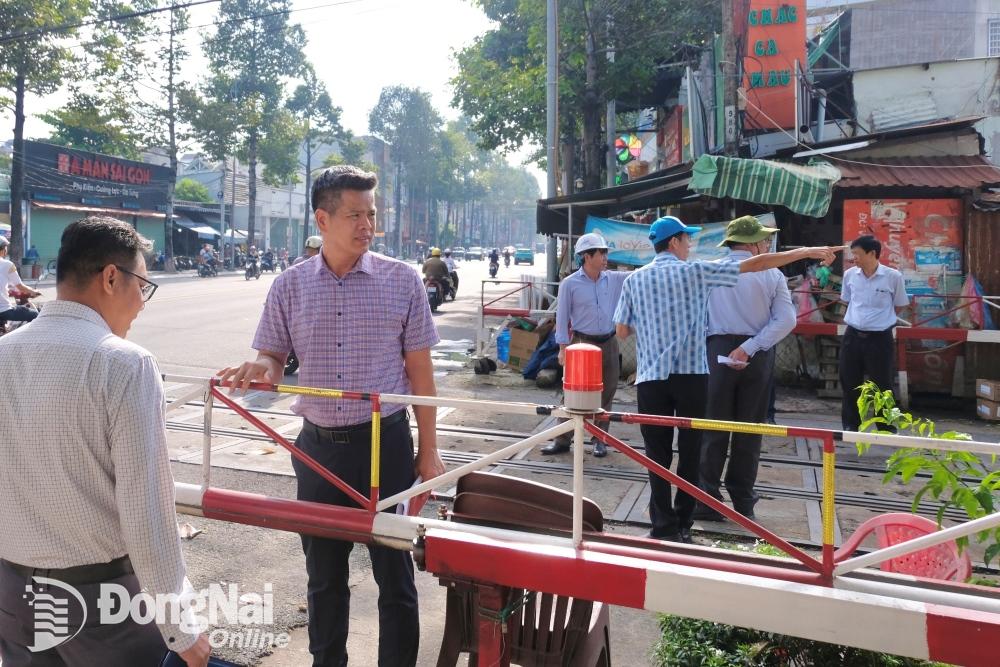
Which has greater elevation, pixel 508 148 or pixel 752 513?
pixel 508 148

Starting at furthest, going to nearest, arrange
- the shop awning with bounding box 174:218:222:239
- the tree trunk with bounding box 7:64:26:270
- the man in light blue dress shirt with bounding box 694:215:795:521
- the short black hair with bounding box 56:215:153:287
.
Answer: the shop awning with bounding box 174:218:222:239 → the tree trunk with bounding box 7:64:26:270 → the man in light blue dress shirt with bounding box 694:215:795:521 → the short black hair with bounding box 56:215:153:287

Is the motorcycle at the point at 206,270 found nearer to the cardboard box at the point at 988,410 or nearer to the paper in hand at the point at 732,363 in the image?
the cardboard box at the point at 988,410

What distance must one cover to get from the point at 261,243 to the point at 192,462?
55504 millimetres

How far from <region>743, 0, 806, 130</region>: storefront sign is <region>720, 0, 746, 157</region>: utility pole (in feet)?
8.83

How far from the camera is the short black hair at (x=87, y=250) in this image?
1859mm

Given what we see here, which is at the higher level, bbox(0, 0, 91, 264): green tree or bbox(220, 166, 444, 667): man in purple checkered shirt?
bbox(0, 0, 91, 264): green tree

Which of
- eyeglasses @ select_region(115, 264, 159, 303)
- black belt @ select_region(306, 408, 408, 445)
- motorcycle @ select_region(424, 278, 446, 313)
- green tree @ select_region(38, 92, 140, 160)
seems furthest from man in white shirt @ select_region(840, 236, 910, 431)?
green tree @ select_region(38, 92, 140, 160)

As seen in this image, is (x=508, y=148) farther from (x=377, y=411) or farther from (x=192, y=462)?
(x=377, y=411)

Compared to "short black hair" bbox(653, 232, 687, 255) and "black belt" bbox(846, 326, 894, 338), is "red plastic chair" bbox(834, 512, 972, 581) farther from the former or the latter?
"black belt" bbox(846, 326, 894, 338)

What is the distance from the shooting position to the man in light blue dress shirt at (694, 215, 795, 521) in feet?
15.7

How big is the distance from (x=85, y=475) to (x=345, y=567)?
1.26 meters

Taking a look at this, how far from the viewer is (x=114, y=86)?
104 ft

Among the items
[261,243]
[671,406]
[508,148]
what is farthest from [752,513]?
[261,243]

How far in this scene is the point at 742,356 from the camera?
4793 mm
